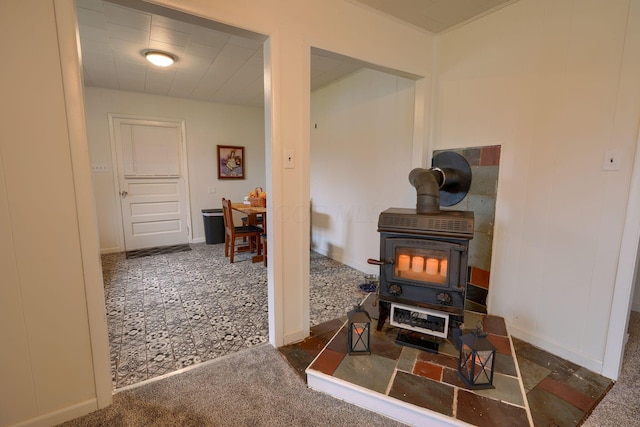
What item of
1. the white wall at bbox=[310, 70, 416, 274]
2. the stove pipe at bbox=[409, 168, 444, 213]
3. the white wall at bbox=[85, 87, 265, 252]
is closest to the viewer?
the stove pipe at bbox=[409, 168, 444, 213]

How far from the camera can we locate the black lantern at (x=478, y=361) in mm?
1460

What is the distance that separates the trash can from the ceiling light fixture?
2429 mm

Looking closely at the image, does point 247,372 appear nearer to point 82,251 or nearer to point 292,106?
point 82,251

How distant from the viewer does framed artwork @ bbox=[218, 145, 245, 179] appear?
516 centimetres

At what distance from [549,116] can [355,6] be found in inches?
59.5

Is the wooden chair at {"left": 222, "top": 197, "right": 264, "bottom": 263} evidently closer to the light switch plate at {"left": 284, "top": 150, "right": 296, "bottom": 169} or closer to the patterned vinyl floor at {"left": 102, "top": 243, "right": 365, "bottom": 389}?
the patterned vinyl floor at {"left": 102, "top": 243, "right": 365, "bottom": 389}

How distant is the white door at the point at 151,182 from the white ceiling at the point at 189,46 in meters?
0.62

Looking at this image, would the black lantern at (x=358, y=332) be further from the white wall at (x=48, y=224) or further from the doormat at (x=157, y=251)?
the doormat at (x=157, y=251)

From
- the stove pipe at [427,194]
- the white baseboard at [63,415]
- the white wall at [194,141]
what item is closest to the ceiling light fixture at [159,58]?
the white wall at [194,141]

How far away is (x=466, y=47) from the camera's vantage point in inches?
91.0

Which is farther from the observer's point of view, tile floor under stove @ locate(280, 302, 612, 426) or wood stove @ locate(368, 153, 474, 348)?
wood stove @ locate(368, 153, 474, 348)

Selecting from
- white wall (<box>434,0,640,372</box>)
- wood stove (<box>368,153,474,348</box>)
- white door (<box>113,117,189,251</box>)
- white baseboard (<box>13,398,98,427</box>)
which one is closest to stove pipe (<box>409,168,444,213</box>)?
wood stove (<box>368,153,474,348</box>)

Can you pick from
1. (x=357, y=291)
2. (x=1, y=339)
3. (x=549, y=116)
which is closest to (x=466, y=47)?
(x=549, y=116)

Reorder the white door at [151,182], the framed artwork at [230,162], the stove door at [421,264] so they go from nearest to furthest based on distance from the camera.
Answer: the stove door at [421,264] → the white door at [151,182] → the framed artwork at [230,162]
